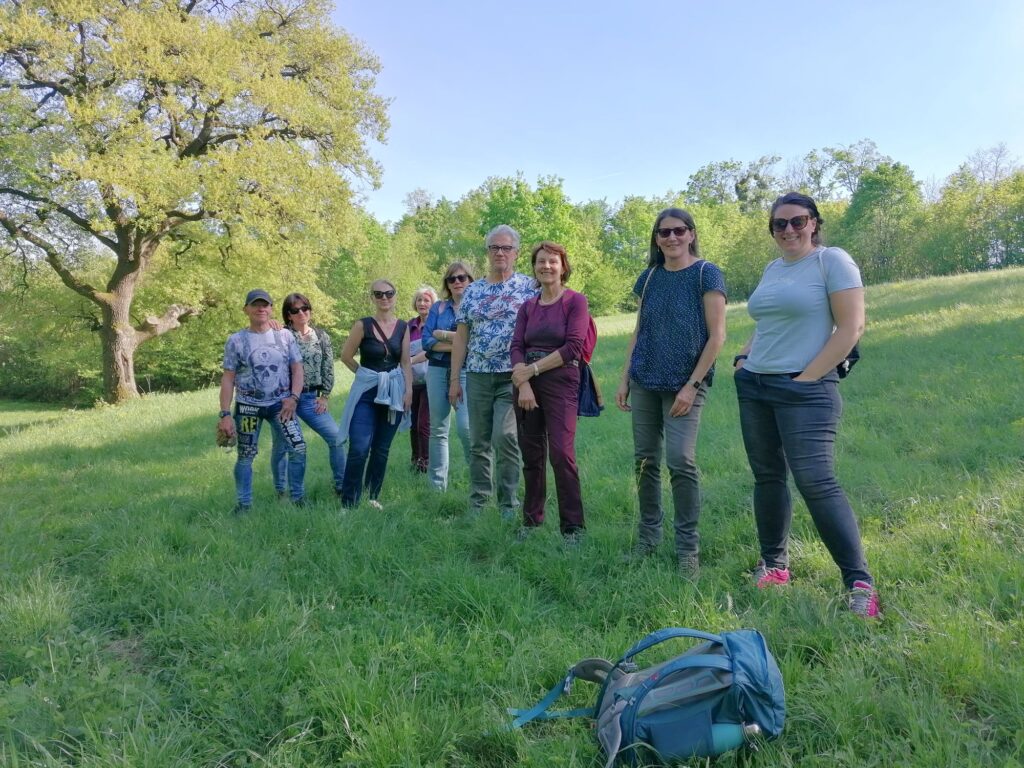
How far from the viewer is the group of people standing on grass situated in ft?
9.80

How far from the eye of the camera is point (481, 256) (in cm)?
4691

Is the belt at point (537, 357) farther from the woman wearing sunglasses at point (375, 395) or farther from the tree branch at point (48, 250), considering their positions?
the tree branch at point (48, 250)

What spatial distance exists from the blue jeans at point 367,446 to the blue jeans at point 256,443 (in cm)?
43

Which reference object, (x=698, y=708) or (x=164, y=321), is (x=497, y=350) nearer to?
(x=698, y=708)

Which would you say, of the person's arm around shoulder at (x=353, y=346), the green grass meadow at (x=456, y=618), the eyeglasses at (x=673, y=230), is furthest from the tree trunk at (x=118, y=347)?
the eyeglasses at (x=673, y=230)

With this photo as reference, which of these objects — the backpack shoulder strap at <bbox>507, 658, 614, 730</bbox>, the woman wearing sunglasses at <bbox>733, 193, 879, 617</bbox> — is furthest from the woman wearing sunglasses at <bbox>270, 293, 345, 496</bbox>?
the woman wearing sunglasses at <bbox>733, 193, 879, 617</bbox>

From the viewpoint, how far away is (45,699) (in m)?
2.42

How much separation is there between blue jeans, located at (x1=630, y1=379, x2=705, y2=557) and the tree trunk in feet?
55.0

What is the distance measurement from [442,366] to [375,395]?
2.50 ft

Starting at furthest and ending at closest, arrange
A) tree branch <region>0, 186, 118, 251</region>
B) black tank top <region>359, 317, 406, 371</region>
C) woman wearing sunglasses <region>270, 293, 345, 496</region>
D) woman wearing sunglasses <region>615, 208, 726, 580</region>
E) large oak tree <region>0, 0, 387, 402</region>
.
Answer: tree branch <region>0, 186, 118, 251</region>, large oak tree <region>0, 0, 387, 402</region>, woman wearing sunglasses <region>270, 293, 345, 496</region>, black tank top <region>359, 317, 406, 371</region>, woman wearing sunglasses <region>615, 208, 726, 580</region>

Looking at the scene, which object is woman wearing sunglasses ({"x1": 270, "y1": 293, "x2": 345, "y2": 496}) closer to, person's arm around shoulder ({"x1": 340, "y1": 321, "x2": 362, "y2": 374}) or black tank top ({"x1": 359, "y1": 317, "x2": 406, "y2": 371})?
person's arm around shoulder ({"x1": 340, "y1": 321, "x2": 362, "y2": 374})

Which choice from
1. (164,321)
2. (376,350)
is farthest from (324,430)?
(164,321)

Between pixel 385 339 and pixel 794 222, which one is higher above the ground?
pixel 794 222

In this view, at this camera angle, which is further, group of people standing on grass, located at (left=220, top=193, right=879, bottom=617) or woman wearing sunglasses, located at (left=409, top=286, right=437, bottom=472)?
woman wearing sunglasses, located at (left=409, top=286, right=437, bottom=472)
